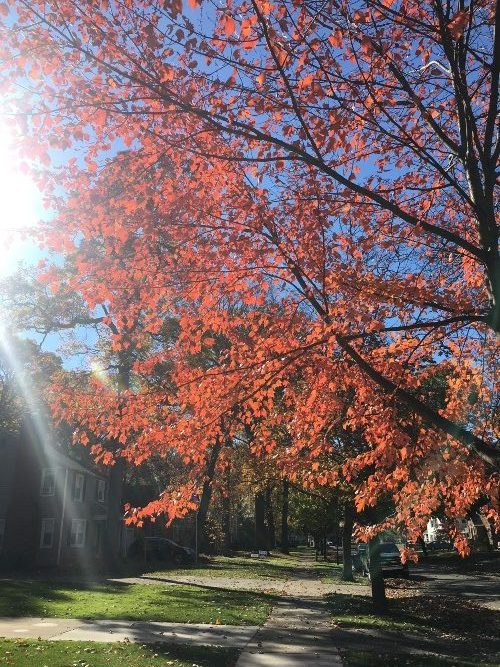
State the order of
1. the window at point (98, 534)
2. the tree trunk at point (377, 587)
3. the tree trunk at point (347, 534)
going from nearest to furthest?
the tree trunk at point (377, 587), the tree trunk at point (347, 534), the window at point (98, 534)

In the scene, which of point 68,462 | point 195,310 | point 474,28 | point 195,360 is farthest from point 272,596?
point 68,462

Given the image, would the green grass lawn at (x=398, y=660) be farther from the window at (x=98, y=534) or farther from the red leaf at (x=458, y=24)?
the window at (x=98, y=534)

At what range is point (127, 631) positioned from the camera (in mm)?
10148

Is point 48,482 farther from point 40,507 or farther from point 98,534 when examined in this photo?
point 98,534

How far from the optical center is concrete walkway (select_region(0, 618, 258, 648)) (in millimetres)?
9391

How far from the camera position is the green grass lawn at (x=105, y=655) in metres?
7.45

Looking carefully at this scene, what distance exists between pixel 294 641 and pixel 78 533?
2603cm

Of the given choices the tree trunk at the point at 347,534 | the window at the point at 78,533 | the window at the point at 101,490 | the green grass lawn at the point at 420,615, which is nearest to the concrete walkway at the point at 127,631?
the green grass lawn at the point at 420,615

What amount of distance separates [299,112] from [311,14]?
1026 millimetres

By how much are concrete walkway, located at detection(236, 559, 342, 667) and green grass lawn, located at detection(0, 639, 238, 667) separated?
1.57ft

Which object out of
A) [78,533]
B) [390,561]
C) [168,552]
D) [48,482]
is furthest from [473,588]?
[48,482]

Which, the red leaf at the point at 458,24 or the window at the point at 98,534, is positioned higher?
the red leaf at the point at 458,24

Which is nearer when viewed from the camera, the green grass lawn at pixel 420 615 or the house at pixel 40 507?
the green grass lawn at pixel 420 615

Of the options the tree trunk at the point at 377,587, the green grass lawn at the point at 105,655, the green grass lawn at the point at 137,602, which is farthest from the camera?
the tree trunk at the point at 377,587
